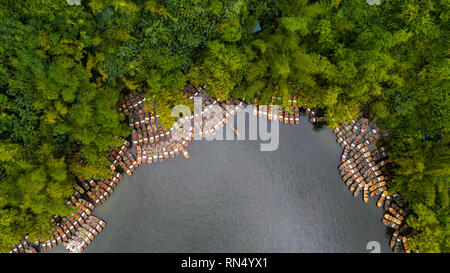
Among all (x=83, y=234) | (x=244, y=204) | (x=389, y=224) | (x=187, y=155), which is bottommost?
(x=83, y=234)

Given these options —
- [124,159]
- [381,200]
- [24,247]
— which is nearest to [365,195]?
[381,200]

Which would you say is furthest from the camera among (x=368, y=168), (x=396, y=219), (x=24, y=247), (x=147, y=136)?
(x=368, y=168)

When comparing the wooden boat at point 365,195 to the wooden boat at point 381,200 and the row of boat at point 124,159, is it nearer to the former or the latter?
the wooden boat at point 381,200

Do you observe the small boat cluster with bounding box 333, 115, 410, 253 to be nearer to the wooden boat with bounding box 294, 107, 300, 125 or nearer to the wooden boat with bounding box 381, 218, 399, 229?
the wooden boat with bounding box 381, 218, 399, 229

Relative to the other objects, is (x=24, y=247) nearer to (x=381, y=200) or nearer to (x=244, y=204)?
(x=244, y=204)

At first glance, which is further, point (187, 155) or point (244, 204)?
point (187, 155)

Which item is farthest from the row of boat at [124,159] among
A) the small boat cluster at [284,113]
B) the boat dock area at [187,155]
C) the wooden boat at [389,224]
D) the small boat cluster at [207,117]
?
the wooden boat at [389,224]
